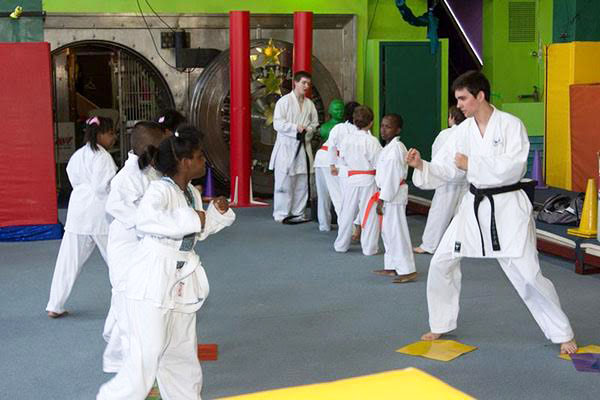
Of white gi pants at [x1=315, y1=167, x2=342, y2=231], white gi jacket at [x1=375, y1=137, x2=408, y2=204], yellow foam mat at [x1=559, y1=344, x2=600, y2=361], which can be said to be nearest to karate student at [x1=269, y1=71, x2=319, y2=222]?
white gi pants at [x1=315, y1=167, x2=342, y2=231]

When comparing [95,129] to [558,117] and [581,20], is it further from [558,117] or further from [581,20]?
[581,20]

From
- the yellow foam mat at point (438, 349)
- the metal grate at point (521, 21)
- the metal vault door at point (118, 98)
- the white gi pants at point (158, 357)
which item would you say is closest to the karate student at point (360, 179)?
the yellow foam mat at point (438, 349)

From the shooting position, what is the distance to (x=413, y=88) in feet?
44.3

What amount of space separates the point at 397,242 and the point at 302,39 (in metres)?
5.19

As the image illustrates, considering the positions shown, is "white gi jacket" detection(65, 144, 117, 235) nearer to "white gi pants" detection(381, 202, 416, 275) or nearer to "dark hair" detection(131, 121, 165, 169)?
"dark hair" detection(131, 121, 165, 169)

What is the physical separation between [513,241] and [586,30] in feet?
29.2

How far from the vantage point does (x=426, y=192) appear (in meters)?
11.5

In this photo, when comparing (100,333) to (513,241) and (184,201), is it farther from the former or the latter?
(513,241)

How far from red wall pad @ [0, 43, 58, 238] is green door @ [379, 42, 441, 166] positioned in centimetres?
532

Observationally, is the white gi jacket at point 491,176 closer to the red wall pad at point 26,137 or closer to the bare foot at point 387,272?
the bare foot at point 387,272

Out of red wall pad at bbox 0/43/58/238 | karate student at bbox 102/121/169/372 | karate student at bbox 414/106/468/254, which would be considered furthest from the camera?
red wall pad at bbox 0/43/58/238

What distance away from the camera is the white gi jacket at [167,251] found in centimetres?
411

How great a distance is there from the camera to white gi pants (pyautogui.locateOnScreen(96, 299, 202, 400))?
4.11 metres

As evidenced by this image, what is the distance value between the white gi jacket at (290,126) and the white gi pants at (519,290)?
532 centimetres
